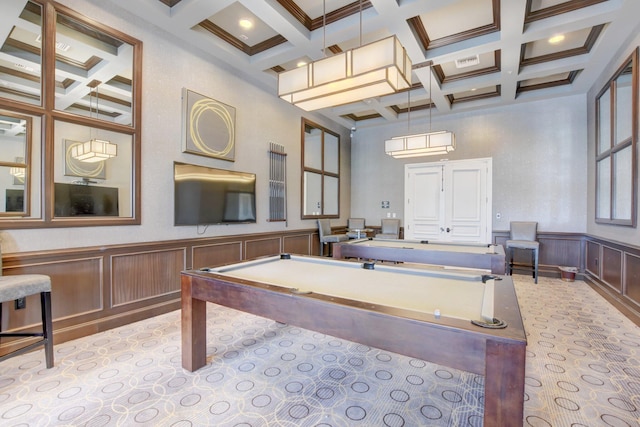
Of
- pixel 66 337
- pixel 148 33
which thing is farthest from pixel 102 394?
pixel 148 33

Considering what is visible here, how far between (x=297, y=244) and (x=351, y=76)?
4.17 m

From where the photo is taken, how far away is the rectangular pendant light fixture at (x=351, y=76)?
7.27 feet

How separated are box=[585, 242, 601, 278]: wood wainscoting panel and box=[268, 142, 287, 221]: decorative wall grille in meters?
5.37

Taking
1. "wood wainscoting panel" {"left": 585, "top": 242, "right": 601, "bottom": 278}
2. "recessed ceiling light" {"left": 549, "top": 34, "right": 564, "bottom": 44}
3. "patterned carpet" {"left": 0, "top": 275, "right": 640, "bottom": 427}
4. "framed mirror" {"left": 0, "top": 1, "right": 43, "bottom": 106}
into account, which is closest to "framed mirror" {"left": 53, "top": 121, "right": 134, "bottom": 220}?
"framed mirror" {"left": 0, "top": 1, "right": 43, "bottom": 106}

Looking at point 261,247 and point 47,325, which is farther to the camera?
point 261,247

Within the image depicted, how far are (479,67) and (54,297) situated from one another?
6.64 m

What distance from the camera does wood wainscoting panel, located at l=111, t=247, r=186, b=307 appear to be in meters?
3.29

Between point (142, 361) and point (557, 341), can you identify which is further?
point (557, 341)

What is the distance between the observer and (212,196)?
428 centimetres

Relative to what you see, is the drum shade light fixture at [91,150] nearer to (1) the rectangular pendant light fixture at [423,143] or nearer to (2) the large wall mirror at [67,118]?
(2) the large wall mirror at [67,118]

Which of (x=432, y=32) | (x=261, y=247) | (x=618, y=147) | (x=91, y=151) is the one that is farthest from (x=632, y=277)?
(x=91, y=151)

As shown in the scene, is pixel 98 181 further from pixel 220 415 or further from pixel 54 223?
pixel 220 415

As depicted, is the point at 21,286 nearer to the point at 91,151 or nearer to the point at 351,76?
the point at 91,151

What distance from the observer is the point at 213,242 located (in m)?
4.33
